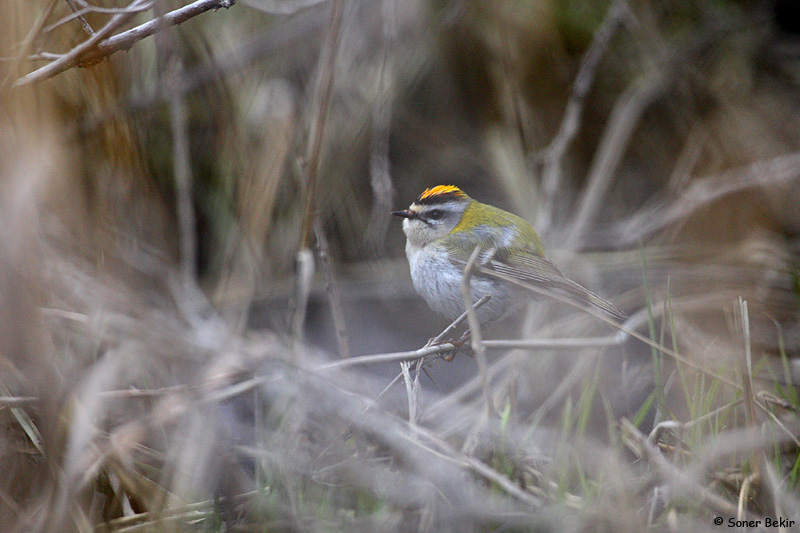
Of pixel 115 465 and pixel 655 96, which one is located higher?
pixel 655 96

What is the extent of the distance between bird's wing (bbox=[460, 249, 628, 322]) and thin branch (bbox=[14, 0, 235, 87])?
1.43 m

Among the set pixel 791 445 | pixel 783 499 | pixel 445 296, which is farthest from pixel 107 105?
pixel 791 445

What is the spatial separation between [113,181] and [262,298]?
124 centimetres

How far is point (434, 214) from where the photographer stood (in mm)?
2586

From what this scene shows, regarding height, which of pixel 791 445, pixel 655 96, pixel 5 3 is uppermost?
pixel 5 3

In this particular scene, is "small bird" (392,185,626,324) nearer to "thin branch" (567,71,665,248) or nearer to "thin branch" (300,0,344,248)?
"thin branch" (300,0,344,248)

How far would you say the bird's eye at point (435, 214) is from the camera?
2561mm

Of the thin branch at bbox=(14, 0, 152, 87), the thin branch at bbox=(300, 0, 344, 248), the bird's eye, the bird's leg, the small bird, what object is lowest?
the bird's leg

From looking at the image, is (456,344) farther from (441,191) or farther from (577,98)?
(577,98)

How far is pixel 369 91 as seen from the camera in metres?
3.75

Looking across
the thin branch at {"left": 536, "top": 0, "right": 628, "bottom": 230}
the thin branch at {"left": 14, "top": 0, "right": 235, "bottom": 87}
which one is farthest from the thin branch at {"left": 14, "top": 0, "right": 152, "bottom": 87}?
the thin branch at {"left": 536, "top": 0, "right": 628, "bottom": 230}

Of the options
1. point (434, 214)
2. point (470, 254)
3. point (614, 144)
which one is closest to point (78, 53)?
point (434, 214)

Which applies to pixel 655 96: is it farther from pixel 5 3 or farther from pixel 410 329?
pixel 5 3

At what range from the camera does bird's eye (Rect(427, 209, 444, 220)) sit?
256cm
